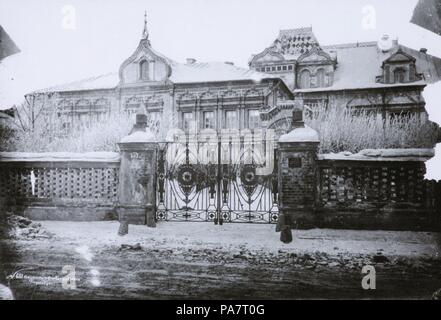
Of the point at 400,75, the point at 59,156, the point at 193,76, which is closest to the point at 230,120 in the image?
the point at 193,76

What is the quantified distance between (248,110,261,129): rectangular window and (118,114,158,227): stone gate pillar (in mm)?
2884

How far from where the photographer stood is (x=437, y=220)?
15.4ft

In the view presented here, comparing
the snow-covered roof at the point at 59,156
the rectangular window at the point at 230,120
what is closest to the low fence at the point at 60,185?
the snow-covered roof at the point at 59,156

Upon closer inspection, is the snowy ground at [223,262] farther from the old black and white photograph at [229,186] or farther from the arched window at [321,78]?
the arched window at [321,78]

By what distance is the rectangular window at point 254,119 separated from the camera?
7750 mm

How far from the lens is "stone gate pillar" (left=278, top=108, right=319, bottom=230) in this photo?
4.89 meters

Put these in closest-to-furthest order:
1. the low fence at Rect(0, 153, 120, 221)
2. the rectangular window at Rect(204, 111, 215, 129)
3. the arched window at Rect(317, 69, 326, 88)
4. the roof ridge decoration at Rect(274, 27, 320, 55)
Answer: the roof ridge decoration at Rect(274, 27, 320, 55) < the low fence at Rect(0, 153, 120, 221) < the rectangular window at Rect(204, 111, 215, 129) < the arched window at Rect(317, 69, 326, 88)

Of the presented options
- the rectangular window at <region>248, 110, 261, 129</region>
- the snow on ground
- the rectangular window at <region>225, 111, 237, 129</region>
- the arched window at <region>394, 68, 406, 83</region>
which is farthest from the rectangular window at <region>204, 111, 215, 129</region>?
the arched window at <region>394, 68, 406, 83</region>

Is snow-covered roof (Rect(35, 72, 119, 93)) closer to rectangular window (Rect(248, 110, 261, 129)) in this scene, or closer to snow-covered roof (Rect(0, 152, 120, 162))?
snow-covered roof (Rect(0, 152, 120, 162))

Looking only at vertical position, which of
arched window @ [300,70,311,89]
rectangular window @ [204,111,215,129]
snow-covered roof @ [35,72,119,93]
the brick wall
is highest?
arched window @ [300,70,311,89]

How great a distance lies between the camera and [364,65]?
24.5 feet

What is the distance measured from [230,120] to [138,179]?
2690 millimetres
